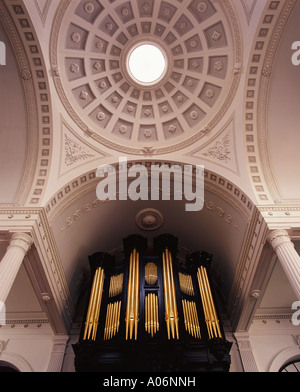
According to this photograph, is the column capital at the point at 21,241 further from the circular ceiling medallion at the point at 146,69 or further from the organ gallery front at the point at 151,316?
the circular ceiling medallion at the point at 146,69

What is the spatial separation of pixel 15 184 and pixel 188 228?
5.92 metres

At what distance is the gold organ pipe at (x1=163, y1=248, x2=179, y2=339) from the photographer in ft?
25.1

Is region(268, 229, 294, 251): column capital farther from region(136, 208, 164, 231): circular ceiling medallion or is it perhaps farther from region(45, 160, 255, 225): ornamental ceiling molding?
region(136, 208, 164, 231): circular ceiling medallion

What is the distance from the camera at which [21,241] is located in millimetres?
7473

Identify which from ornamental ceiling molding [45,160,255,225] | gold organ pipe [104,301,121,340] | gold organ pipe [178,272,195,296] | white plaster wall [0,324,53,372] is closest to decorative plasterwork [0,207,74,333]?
ornamental ceiling molding [45,160,255,225]

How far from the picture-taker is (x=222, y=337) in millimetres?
7621

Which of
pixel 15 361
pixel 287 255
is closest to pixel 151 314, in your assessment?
pixel 287 255

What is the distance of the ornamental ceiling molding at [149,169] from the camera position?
888 cm

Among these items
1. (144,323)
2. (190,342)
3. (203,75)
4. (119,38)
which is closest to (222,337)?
(190,342)

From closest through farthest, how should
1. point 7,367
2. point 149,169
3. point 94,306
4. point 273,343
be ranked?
point 94,306 → point 7,367 → point 273,343 → point 149,169

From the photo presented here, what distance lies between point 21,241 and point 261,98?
24.4 ft

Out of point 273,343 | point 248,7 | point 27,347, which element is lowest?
point 273,343

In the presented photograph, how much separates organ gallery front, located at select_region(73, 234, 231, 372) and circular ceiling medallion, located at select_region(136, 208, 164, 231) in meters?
0.87

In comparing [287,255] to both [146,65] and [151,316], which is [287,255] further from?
[146,65]
